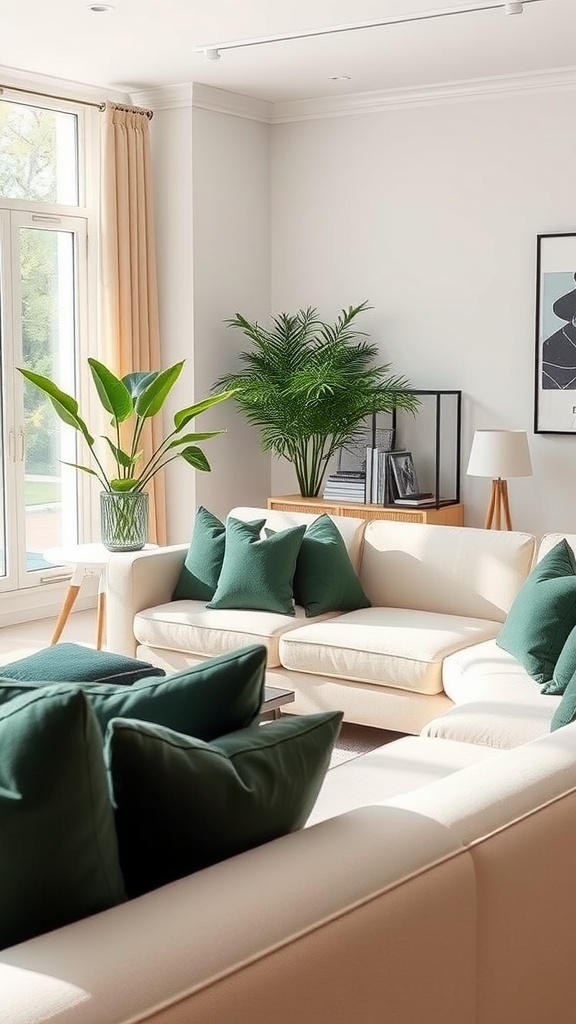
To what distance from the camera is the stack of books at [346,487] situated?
21.9ft

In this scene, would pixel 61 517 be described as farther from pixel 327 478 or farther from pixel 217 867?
pixel 217 867

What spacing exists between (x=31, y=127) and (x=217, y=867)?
18.5ft

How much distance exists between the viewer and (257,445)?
7379 millimetres

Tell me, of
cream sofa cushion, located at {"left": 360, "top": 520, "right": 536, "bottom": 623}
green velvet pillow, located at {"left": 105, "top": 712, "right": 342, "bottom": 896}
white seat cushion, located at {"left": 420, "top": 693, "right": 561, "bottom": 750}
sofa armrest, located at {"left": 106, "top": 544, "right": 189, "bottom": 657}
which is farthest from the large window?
green velvet pillow, located at {"left": 105, "top": 712, "right": 342, "bottom": 896}

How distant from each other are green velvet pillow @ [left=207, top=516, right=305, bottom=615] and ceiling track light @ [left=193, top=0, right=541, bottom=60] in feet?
7.33

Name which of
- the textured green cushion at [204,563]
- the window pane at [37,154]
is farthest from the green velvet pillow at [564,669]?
the window pane at [37,154]

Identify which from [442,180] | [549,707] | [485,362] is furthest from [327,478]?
[549,707]

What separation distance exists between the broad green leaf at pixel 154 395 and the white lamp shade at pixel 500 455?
60.4 inches

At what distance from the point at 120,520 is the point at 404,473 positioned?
1879mm

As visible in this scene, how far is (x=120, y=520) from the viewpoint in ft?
17.4

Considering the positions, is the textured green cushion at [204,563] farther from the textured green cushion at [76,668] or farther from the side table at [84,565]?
the textured green cushion at [76,668]

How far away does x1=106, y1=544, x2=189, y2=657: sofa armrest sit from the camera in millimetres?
4875

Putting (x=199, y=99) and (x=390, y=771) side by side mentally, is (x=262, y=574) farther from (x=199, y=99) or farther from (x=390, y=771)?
(x=199, y=99)

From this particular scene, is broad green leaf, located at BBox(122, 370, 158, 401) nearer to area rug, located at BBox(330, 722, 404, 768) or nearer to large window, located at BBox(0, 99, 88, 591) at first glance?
large window, located at BBox(0, 99, 88, 591)
